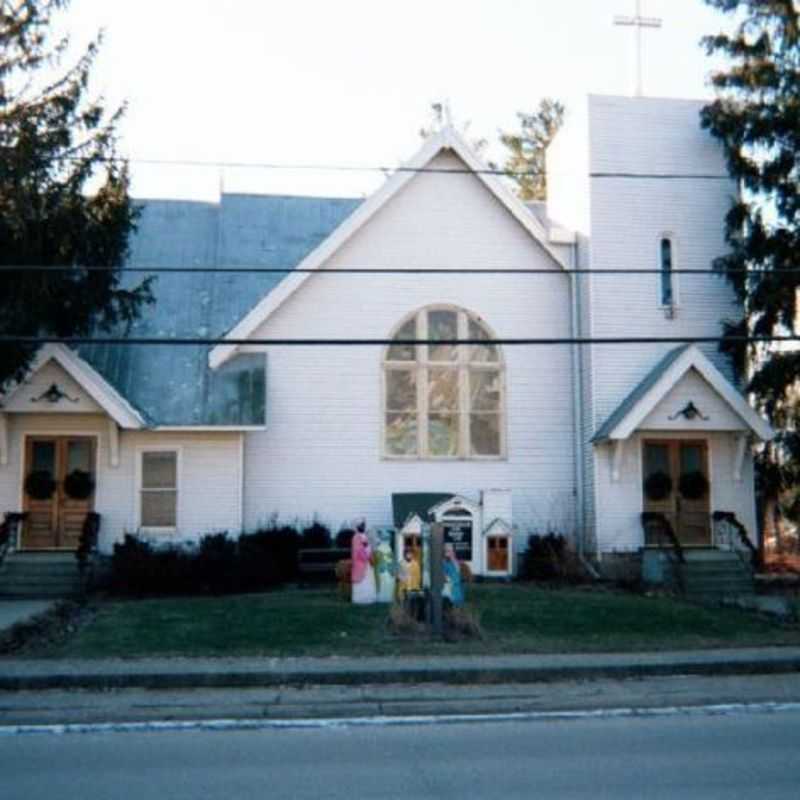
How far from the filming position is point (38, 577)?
72.8ft

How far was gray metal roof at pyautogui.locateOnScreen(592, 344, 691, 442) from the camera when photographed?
926 inches

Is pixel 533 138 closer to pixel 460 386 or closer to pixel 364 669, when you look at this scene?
pixel 460 386

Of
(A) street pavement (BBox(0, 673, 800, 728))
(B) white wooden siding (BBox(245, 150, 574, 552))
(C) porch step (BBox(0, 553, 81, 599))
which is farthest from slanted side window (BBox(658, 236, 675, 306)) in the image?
(C) porch step (BBox(0, 553, 81, 599))

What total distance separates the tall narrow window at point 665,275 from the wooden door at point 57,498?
12.3 m

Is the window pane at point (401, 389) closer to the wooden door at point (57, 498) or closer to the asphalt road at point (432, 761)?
the wooden door at point (57, 498)

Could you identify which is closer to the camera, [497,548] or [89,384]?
[89,384]

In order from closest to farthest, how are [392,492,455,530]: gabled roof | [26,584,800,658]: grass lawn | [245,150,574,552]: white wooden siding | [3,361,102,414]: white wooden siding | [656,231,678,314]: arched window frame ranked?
[26,584,800,658]: grass lawn
[3,361,102,414]: white wooden siding
[392,492,455,530]: gabled roof
[245,150,574,552]: white wooden siding
[656,231,678,314]: arched window frame

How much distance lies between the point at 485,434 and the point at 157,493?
7005 millimetres

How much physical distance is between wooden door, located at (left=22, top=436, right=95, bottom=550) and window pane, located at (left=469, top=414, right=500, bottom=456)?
312 inches

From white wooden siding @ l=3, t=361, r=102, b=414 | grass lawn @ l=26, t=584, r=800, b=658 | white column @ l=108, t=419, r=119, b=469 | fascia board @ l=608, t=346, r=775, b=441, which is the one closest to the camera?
grass lawn @ l=26, t=584, r=800, b=658

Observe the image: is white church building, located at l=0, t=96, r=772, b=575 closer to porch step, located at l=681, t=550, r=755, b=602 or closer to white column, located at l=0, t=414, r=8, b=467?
white column, located at l=0, t=414, r=8, b=467

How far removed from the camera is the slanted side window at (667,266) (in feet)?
81.8

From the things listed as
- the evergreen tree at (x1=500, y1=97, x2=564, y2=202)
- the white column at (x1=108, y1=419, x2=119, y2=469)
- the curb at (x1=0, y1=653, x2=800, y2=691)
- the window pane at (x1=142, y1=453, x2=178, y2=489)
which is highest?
the evergreen tree at (x1=500, y1=97, x2=564, y2=202)

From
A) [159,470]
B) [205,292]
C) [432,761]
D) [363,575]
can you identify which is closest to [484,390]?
[205,292]
